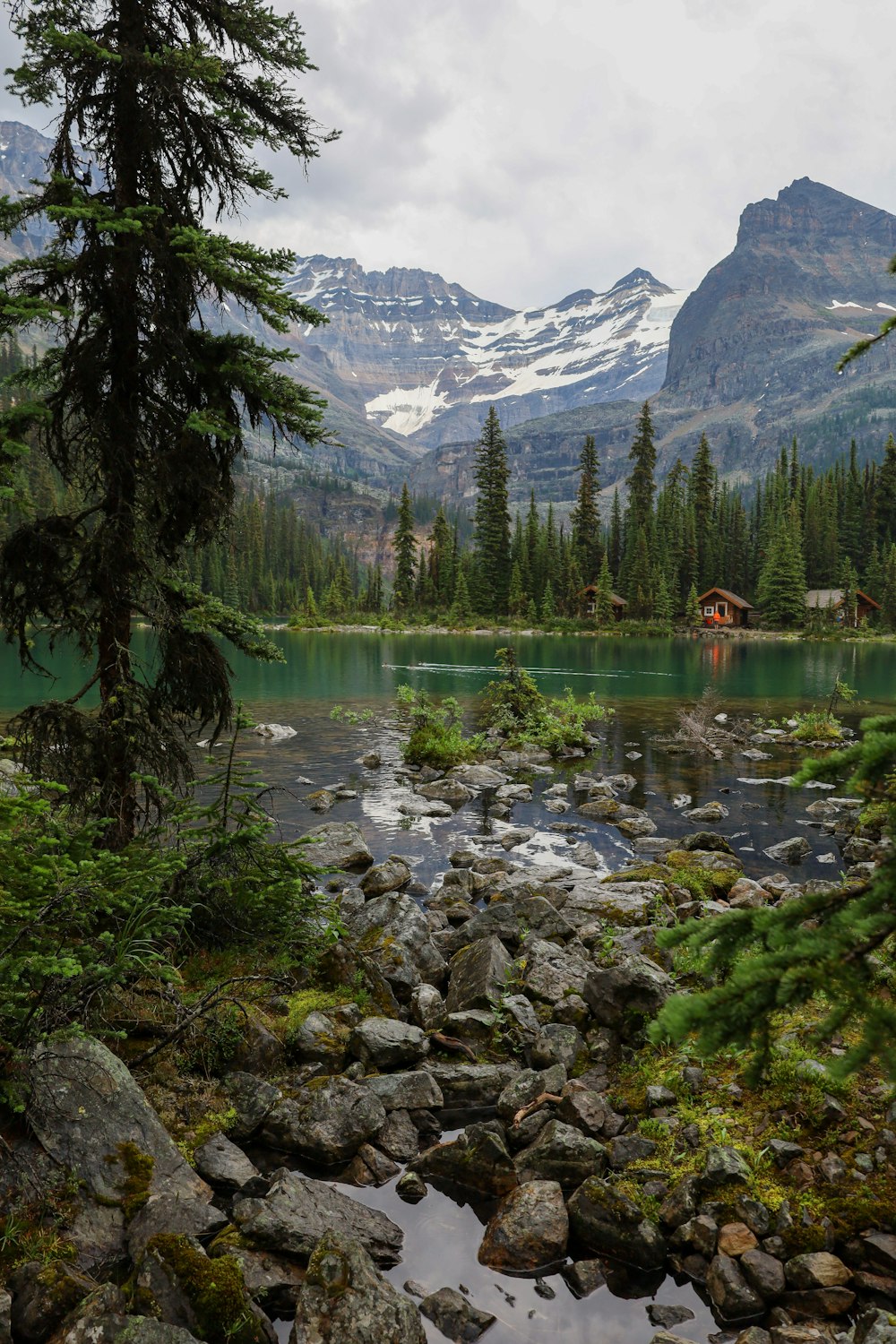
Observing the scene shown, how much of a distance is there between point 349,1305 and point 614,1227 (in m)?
1.92

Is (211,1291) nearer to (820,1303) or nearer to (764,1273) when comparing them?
(764,1273)

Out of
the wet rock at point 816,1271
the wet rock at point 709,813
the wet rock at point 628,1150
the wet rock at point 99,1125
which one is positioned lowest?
the wet rock at point 709,813

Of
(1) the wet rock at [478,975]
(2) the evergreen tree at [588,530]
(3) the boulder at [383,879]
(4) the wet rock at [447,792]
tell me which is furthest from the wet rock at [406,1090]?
(2) the evergreen tree at [588,530]

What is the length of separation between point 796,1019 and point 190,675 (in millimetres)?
6904

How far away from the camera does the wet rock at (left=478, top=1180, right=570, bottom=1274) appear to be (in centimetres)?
523

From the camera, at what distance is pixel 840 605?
4040 inches

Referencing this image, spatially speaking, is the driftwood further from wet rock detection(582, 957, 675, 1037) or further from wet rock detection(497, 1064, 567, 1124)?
wet rock detection(582, 957, 675, 1037)

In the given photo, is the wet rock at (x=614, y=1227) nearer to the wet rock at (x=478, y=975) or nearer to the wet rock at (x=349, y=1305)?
the wet rock at (x=349, y=1305)

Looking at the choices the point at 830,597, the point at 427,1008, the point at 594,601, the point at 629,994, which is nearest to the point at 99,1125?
the point at 427,1008

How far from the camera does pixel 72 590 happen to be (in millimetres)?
7805

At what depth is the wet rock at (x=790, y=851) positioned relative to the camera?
50.2 feet

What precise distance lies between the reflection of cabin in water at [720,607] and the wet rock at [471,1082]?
106778 mm

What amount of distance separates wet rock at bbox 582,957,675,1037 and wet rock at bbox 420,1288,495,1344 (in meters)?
3.06

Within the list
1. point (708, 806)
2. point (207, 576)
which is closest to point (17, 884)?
point (708, 806)
